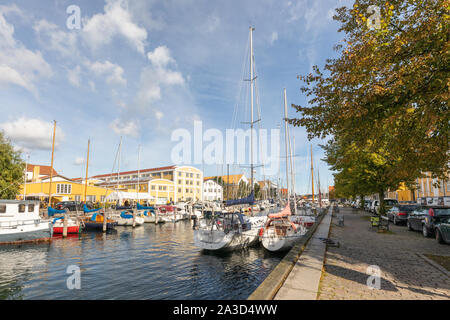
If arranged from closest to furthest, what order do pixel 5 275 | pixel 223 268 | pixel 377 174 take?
pixel 5 275 < pixel 223 268 < pixel 377 174

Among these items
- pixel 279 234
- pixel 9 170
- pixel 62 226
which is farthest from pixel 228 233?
pixel 9 170

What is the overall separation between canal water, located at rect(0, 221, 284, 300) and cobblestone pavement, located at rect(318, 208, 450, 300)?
346 centimetres

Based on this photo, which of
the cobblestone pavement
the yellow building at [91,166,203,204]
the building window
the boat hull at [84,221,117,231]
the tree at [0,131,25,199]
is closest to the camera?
the cobblestone pavement

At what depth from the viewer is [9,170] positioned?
3391 centimetres

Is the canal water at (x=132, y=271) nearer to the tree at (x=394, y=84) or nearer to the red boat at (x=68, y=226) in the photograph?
the red boat at (x=68, y=226)

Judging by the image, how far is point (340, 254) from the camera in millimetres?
10336

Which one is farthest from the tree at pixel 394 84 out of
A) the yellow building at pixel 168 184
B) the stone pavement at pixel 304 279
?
the yellow building at pixel 168 184

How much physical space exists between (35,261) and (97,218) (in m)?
14.7

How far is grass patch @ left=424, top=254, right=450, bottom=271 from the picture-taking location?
8.32m

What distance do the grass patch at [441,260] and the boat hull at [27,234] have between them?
25386 millimetres

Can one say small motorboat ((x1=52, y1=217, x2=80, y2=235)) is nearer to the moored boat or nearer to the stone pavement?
the moored boat

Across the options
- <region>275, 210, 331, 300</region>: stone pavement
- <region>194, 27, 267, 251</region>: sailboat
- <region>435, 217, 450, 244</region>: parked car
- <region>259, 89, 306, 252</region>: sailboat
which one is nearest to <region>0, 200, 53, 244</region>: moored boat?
<region>194, 27, 267, 251</region>: sailboat
